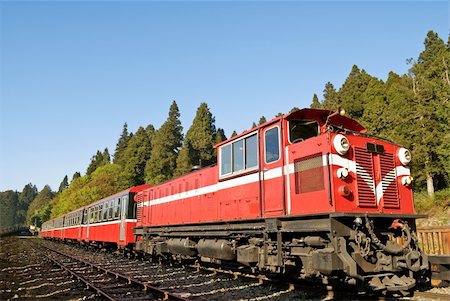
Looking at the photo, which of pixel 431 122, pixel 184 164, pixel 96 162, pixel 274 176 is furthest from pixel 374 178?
pixel 96 162

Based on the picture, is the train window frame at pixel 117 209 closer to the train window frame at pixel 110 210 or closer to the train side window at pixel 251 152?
A: the train window frame at pixel 110 210

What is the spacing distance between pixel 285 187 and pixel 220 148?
321 cm

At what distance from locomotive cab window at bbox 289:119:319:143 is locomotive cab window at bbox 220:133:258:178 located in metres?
1.17

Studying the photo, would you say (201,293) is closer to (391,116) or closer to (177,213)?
(177,213)

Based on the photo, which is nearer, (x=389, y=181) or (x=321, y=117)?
(x=389, y=181)

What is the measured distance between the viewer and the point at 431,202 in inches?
1020

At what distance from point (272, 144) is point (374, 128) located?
26439 mm

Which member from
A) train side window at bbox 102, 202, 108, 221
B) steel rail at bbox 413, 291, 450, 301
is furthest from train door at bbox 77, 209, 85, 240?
steel rail at bbox 413, 291, 450, 301

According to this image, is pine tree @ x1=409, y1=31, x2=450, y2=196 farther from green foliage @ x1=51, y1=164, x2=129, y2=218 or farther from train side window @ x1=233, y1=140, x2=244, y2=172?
green foliage @ x1=51, y1=164, x2=129, y2=218

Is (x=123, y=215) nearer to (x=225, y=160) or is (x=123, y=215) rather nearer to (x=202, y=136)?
(x=225, y=160)

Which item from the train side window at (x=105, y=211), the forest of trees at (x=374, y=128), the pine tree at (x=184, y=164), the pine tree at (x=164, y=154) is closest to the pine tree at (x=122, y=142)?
the forest of trees at (x=374, y=128)

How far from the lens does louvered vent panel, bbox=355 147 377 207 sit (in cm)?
773

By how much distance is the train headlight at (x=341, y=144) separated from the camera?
24.5 feet

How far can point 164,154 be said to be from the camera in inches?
2554
